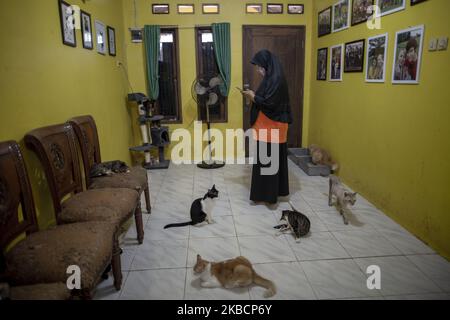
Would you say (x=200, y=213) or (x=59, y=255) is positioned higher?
(x=59, y=255)

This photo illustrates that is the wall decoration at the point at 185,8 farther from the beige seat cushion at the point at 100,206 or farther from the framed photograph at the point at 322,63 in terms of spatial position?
the beige seat cushion at the point at 100,206

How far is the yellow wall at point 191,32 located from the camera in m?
4.44

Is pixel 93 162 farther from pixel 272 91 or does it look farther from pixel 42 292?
pixel 272 91

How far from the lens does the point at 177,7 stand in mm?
4430

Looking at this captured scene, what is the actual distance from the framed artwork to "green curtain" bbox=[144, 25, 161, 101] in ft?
4.80

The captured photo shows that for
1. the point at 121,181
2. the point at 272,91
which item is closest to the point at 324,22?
the point at 272,91

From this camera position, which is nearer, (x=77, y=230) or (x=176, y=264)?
(x=77, y=230)

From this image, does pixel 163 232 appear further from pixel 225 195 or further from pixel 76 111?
pixel 76 111

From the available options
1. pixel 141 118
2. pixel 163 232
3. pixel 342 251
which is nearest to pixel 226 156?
pixel 141 118

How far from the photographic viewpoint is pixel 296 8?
4.56m

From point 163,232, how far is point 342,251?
57.9 inches

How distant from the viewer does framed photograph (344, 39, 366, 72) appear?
316cm

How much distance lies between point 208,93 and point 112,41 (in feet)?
4.68
